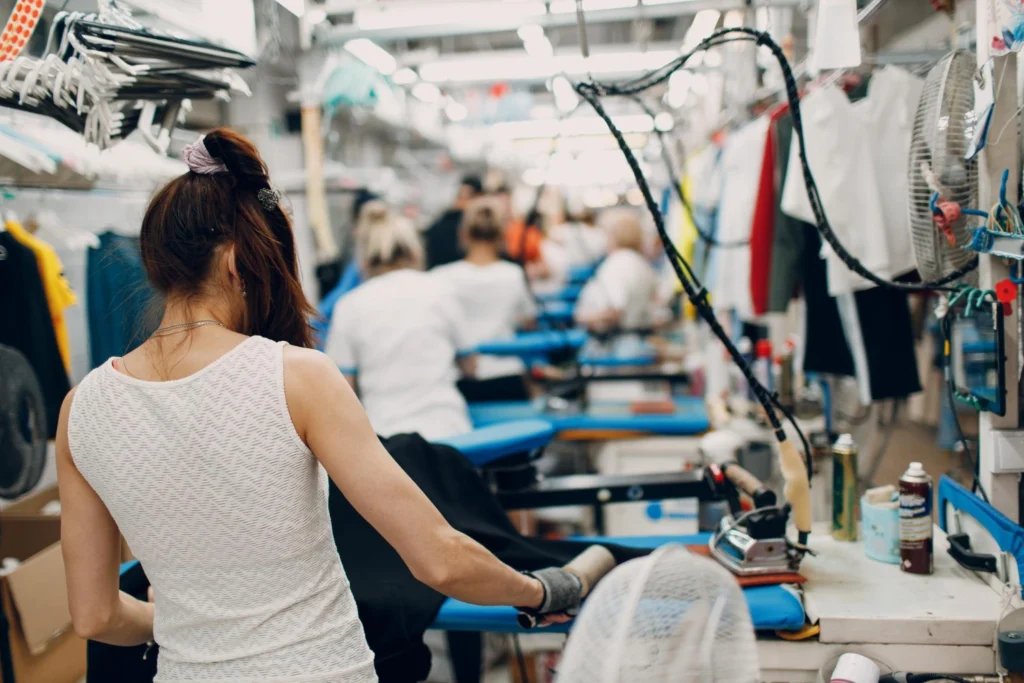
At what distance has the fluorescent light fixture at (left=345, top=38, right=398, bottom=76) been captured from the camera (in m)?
3.74

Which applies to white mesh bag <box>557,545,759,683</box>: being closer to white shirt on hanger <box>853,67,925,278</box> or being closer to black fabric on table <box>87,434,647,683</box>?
black fabric on table <box>87,434,647,683</box>

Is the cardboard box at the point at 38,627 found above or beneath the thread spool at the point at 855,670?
beneath

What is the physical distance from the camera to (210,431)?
108 centimetres

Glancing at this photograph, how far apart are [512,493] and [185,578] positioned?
1096 mm

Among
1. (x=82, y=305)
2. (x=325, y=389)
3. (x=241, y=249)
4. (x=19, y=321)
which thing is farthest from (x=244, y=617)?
(x=82, y=305)

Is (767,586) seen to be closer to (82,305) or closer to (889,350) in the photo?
(889,350)

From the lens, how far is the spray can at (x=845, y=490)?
1871mm

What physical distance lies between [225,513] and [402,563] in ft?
2.21

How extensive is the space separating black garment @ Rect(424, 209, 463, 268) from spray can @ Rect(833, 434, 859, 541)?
151 inches

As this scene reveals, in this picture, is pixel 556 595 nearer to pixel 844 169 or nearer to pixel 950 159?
pixel 950 159

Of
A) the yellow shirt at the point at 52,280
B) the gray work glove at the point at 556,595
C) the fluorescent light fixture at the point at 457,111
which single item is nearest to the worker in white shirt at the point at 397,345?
the yellow shirt at the point at 52,280

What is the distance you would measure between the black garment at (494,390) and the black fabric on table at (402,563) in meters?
1.94

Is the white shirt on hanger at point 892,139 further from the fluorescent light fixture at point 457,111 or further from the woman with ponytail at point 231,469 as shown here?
the fluorescent light fixture at point 457,111

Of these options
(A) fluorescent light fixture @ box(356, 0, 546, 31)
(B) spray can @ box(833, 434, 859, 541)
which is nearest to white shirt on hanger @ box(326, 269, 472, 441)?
(A) fluorescent light fixture @ box(356, 0, 546, 31)
